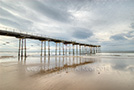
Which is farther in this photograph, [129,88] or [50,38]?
[50,38]

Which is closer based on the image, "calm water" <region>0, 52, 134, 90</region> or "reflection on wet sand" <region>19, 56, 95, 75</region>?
"calm water" <region>0, 52, 134, 90</region>

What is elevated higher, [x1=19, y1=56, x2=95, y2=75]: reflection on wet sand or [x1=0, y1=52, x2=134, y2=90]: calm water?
[x1=0, y1=52, x2=134, y2=90]: calm water

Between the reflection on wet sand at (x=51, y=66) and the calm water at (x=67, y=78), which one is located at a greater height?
the calm water at (x=67, y=78)

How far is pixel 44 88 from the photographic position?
3.30 metres

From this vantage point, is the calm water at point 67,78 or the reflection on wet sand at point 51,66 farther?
the reflection on wet sand at point 51,66

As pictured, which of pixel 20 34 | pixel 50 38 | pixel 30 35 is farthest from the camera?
pixel 50 38

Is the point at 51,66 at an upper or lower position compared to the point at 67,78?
lower

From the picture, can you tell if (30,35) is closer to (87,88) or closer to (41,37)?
(41,37)

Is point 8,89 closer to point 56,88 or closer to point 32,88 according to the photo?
point 32,88

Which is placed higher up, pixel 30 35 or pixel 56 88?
pixel 30 35

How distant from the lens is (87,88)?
3.34 m

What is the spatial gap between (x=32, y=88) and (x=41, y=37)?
2448cm

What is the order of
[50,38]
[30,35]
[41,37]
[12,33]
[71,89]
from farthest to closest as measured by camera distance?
[50,38] → [41,37] → [30,35] → [12,33] → [71,89]

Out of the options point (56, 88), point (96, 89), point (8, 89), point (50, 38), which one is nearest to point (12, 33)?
point (50, 38)
